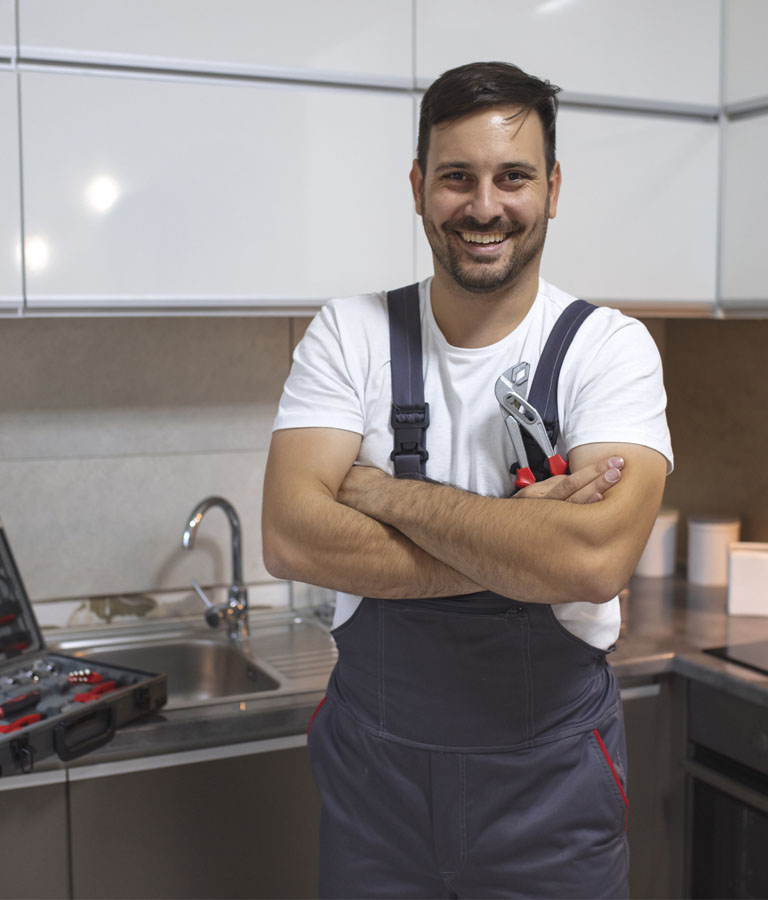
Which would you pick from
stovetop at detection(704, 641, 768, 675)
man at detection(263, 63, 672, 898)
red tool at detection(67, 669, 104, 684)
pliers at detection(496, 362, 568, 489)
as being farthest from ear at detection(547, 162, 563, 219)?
red tool at detection(67, 669, 104, 684)

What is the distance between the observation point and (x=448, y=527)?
1319mm

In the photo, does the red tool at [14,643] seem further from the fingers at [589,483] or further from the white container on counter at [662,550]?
the white container on counter at [662,550]

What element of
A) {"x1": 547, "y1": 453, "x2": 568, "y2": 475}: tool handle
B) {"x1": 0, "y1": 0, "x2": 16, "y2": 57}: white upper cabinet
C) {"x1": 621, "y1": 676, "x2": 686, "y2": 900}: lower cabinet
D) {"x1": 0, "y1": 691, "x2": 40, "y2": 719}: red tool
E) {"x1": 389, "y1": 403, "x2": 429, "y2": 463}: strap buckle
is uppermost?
{"x1": 0, "y1": 0, "x2": 16, "y2": 57}: white upper cabinet

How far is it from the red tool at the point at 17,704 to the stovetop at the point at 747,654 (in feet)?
4.12

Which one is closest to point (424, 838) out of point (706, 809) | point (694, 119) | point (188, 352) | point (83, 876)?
point (83, 876)

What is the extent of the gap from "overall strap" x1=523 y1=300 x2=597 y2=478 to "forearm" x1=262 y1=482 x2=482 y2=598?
0.20m

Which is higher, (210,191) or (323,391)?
(210,191)

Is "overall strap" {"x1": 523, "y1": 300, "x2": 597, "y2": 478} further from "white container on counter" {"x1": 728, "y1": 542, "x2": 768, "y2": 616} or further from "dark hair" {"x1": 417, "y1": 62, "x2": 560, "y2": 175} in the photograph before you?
"white container on counter" {"x1": 728, "y1": 542, "x2": 768, "y2": 616}

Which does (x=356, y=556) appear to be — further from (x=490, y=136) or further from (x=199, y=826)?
(x=199, y=826)

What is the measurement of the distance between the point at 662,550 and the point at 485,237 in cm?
148

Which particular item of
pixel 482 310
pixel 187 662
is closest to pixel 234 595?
pixel 187 662

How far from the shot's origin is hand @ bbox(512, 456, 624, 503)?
1.32m

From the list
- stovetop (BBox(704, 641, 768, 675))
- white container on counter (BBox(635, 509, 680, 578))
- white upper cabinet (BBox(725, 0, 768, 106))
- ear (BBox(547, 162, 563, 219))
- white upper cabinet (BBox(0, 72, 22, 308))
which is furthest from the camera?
A: white container on counter (BBox(635, 509, 680, 578))

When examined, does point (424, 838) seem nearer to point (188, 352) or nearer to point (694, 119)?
point (188, 352)
